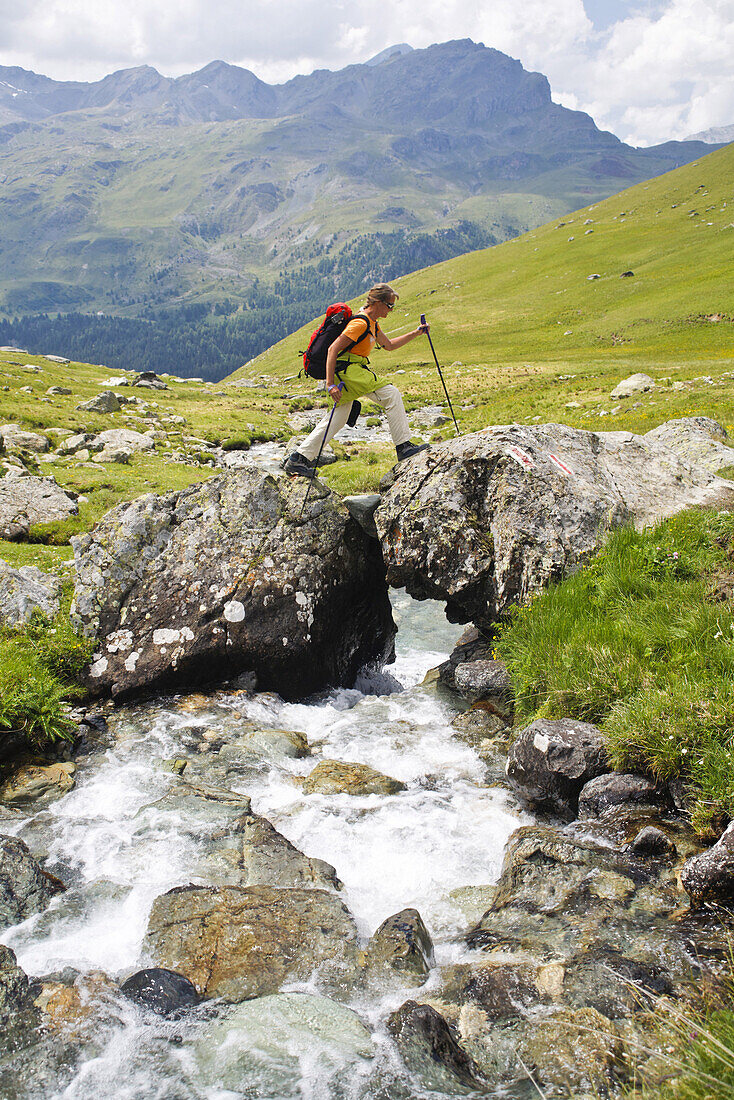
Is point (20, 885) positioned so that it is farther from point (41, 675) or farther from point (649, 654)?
point (649, 654)

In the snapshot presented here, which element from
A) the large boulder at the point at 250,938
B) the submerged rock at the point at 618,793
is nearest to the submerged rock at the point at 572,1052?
the large boulder at the point at 250,938

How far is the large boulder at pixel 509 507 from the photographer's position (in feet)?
37.9

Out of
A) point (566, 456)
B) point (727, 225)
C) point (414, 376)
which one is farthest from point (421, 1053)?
point (727, 225)

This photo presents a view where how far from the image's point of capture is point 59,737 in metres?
10.5

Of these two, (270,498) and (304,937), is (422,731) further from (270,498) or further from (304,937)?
(270,498)

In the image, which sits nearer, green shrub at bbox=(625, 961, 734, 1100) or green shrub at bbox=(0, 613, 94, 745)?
green shrub at bbox=(625, 961, 734, 1100)

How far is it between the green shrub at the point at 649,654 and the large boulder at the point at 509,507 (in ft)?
2.29

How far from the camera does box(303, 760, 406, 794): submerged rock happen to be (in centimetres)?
950

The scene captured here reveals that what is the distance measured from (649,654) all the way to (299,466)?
8.87m

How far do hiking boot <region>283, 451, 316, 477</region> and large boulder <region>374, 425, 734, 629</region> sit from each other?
2.00 m

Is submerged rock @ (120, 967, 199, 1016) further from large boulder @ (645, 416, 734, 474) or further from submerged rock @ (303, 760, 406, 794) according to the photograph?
large boulder @ (645, 416, 734, 474)

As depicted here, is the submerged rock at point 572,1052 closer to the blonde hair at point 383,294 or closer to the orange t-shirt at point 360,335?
the orange t-shirt at point 360,335

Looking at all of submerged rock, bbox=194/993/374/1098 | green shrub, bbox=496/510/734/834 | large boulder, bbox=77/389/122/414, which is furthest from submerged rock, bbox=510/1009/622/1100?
large boulder, bbox=77/389/122/414

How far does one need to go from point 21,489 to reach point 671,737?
2079 cm
